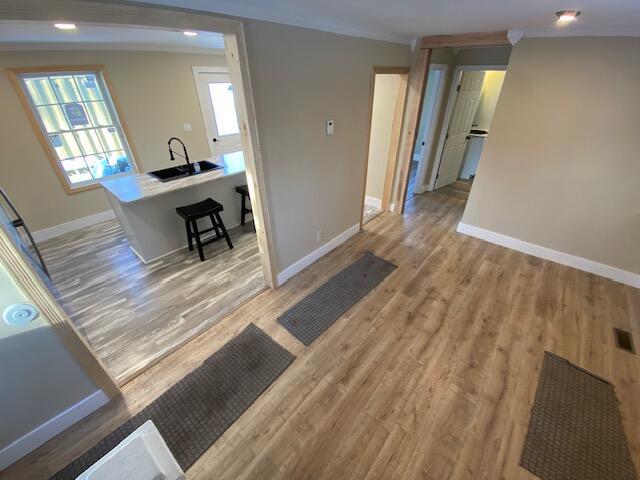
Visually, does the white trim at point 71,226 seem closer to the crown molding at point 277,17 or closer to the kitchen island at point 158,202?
the kitchen island at point 158,202

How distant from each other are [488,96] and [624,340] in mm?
5014

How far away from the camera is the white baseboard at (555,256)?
2.82 m

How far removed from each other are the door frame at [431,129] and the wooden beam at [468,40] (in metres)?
0.72

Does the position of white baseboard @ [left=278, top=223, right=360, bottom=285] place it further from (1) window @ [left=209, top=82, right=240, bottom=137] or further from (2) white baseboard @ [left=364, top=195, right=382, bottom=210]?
(1) window @ [left=209, top=82, right=240, bottom=137]

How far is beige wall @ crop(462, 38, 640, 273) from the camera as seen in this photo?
7.80ft

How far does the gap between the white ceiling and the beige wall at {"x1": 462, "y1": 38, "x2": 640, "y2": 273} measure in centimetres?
305

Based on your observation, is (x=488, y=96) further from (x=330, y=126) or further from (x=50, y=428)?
(x=50, y=428)

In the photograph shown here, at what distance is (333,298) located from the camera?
2.67m

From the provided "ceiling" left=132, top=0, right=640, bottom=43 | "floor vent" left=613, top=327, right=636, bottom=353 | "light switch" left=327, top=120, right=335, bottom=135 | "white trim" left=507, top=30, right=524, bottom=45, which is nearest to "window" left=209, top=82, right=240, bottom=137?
"light switch" left=327, top=120, right=335, bottom=135

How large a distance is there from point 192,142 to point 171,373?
13.8 ft

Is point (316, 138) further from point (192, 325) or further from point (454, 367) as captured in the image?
point (454, 367)

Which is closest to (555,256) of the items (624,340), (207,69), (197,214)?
(624,340)

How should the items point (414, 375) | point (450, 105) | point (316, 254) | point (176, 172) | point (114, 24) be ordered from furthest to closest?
point (450, 105) → point (176, 172) → point (316, 254) → point (414, 375) → point (114, 24)

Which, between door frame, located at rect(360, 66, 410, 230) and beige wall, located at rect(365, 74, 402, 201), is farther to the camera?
beige wall, located at rect(365, 74, 402, 201)
